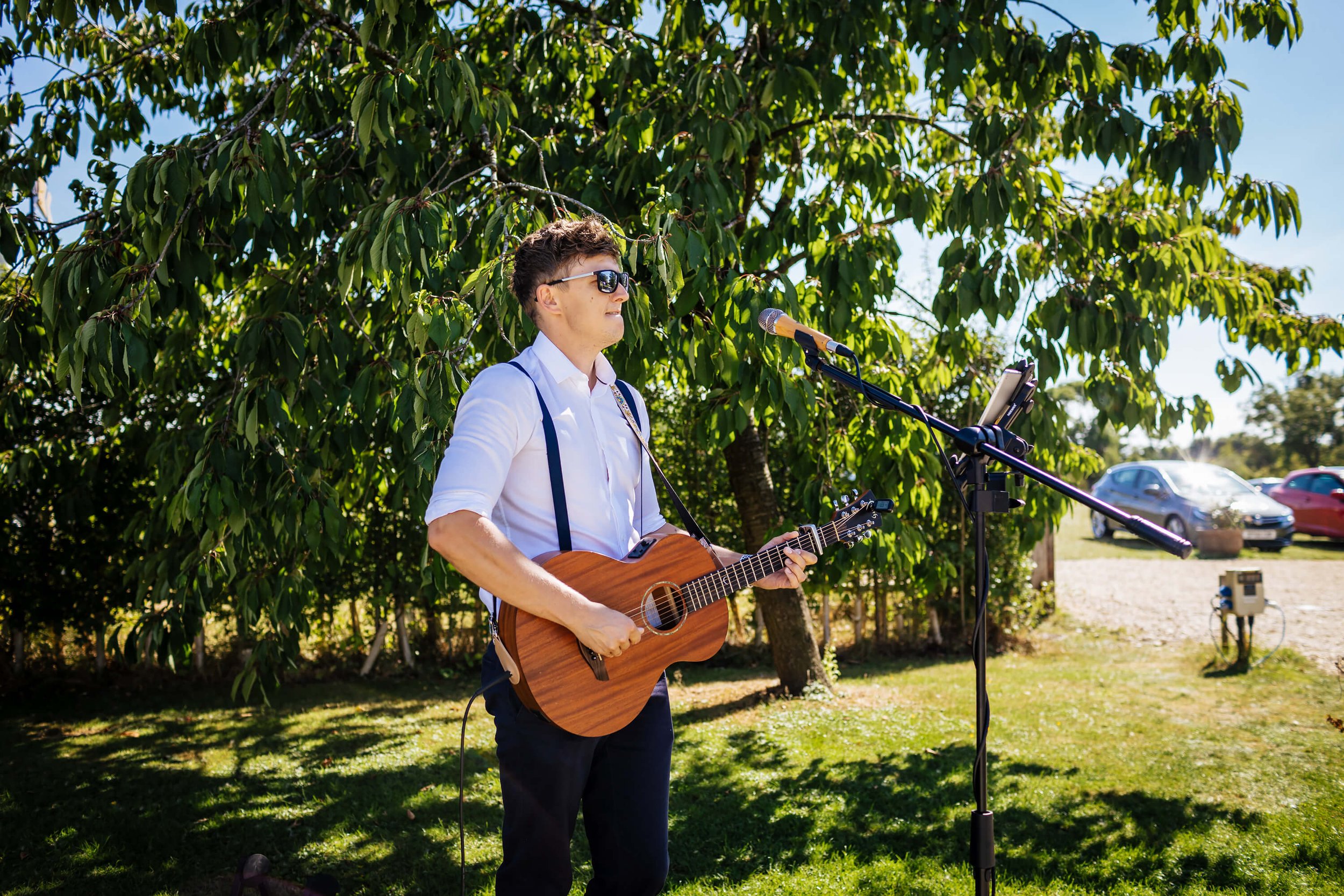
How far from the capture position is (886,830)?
4098mm

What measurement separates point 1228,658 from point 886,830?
501cm

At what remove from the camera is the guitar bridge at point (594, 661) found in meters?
2.05

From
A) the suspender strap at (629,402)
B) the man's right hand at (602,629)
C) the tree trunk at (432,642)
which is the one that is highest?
the suspender strap at (629,402)

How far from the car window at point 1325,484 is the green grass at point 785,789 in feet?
37.0

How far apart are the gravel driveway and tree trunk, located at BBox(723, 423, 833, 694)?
14.2ft

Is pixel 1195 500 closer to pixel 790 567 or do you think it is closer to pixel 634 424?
pixel 790 567

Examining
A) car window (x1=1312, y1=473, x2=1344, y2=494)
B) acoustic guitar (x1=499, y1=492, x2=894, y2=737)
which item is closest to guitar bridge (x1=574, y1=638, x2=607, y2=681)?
acoustic guitar (x1=499, y1=492, x2=894, y2=737)

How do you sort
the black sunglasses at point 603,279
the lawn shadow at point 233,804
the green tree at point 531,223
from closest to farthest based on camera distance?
the black sunglasses at point 603,279, the green tree at point 531,223, the lawn shadow at point 233,804

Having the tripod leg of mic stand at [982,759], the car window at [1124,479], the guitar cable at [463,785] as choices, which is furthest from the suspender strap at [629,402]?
the car window at [1124,479]

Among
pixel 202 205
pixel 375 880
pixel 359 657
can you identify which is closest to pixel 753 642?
pixel 359 657

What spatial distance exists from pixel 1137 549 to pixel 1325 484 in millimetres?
3411

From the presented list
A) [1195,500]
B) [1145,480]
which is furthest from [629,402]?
[1145,480]

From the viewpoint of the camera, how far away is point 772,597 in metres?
6.48

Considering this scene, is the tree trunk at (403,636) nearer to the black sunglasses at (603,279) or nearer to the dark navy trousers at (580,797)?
the dark navy trousers at (580,797)
